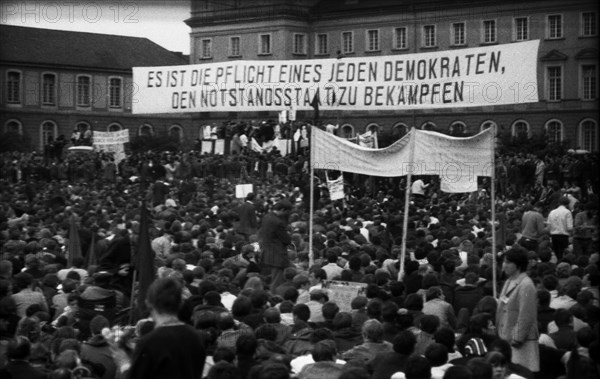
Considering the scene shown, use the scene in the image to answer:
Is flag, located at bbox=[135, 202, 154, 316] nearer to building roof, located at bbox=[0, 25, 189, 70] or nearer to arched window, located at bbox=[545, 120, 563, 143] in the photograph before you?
arched window, located at bbox=[545, 120, 563, 143]

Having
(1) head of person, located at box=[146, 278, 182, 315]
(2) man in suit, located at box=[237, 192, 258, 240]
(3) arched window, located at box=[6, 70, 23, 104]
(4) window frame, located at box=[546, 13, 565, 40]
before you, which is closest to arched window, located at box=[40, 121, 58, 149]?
(3) arched window, located at box=[6, 70, 23, 104]

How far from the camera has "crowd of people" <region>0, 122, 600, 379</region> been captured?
883 centimetres

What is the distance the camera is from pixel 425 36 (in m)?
71.8

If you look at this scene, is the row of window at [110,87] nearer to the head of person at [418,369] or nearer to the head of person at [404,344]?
the head of person at [404,344]

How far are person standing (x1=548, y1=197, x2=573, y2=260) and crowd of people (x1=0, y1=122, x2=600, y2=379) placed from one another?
3 centimetres

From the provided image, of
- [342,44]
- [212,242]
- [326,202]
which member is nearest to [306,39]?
[342,44]

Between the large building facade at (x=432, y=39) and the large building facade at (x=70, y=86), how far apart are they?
19.0ft

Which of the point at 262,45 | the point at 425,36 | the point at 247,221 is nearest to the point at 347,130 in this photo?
the point at 425,36

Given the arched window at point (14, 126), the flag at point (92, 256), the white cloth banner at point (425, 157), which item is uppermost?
the arched window at point (14, 126)

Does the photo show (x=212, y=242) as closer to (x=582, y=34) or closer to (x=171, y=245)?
(x=171, y=245)

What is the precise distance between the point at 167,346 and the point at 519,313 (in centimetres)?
440

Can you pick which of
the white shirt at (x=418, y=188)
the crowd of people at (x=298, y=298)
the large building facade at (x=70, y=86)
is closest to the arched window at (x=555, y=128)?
the large building facade at (x=70, y=86)

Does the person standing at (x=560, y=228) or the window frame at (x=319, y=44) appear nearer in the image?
the person standing at (x=560, y=228)

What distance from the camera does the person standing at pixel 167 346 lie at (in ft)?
20.6
